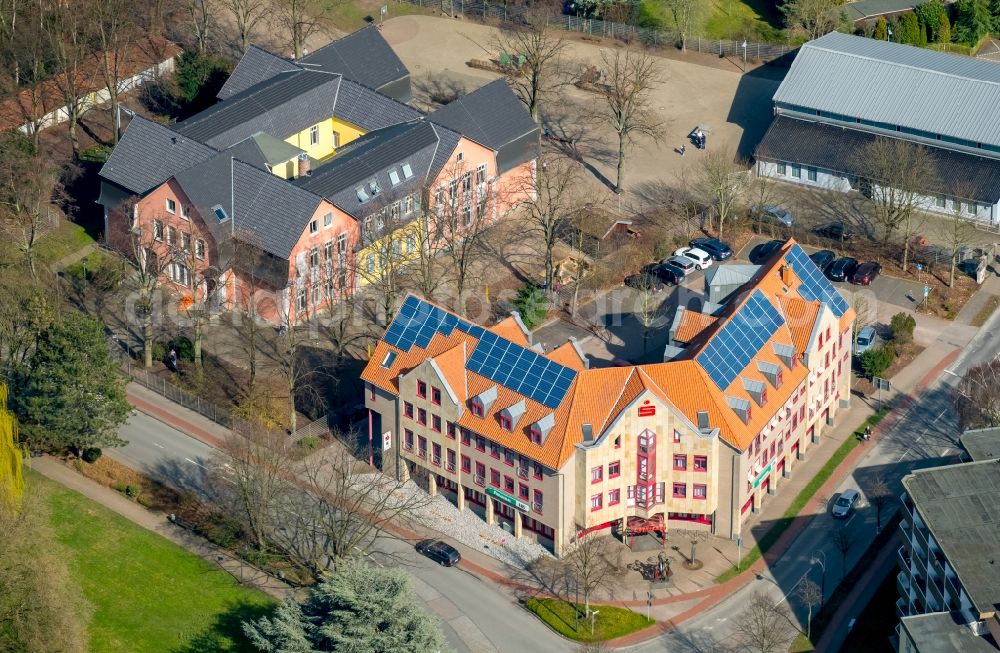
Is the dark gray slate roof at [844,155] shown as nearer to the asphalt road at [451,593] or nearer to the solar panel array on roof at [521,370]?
the solar panel array on roof at [521,370]

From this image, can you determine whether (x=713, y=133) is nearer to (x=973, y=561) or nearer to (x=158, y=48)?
(x=158, y=48)

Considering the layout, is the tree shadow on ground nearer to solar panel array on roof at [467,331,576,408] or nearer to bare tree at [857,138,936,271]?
solar panel array on roof at [467,331,576,408]

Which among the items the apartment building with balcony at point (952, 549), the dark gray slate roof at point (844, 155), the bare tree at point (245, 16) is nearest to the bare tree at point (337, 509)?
the apartment building with balcony at point (952, 549)

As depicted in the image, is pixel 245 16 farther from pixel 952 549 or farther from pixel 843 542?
pixel 952 549

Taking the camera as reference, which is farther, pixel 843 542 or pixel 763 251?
pixel 763 251

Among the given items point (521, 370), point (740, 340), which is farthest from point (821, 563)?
point (521, 370)

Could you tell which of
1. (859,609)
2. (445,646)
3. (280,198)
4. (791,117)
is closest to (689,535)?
(859,609)
